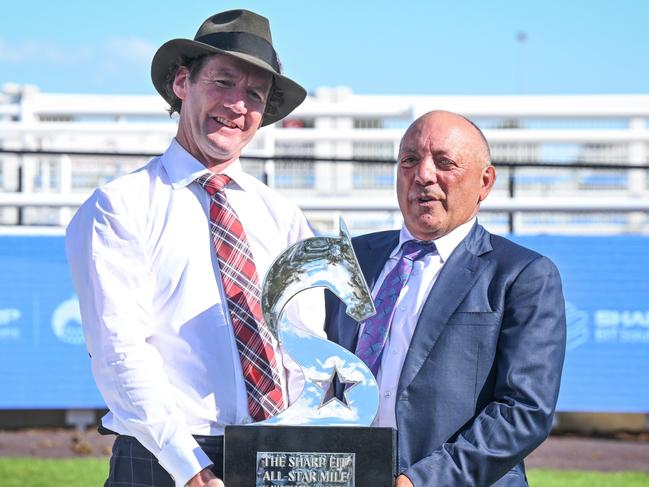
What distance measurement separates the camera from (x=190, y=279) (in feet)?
11.3

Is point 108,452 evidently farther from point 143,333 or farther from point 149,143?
point 143,333

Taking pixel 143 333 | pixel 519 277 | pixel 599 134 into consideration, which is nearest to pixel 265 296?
pixel 143 333

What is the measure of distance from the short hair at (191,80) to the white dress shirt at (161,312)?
0.83ft

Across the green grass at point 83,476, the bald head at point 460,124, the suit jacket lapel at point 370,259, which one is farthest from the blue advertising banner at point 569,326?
the bald head at point 460,124

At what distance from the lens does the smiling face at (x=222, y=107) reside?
3553 mm

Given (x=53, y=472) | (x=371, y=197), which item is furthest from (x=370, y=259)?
(x=371, y=197)

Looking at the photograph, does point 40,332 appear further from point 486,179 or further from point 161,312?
point 486,179

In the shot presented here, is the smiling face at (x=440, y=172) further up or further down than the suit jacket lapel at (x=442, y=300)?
further up

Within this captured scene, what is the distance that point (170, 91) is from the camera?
12.7 ft

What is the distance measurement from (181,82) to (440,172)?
830 mm

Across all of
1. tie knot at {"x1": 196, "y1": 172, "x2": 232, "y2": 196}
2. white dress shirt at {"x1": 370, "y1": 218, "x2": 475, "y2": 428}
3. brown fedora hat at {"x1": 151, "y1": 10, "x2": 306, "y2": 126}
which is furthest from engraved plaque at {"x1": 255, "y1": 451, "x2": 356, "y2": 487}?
brown fedora hat at {"x1": 151, "y1": 10, "x2": 306, "y2": 126}

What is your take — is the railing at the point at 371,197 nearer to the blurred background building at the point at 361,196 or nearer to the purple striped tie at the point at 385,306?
the blurred background building at the point at 361,196

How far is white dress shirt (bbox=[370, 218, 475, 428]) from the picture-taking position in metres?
3.55

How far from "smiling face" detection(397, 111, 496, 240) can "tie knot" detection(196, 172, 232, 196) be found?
1.76ft
